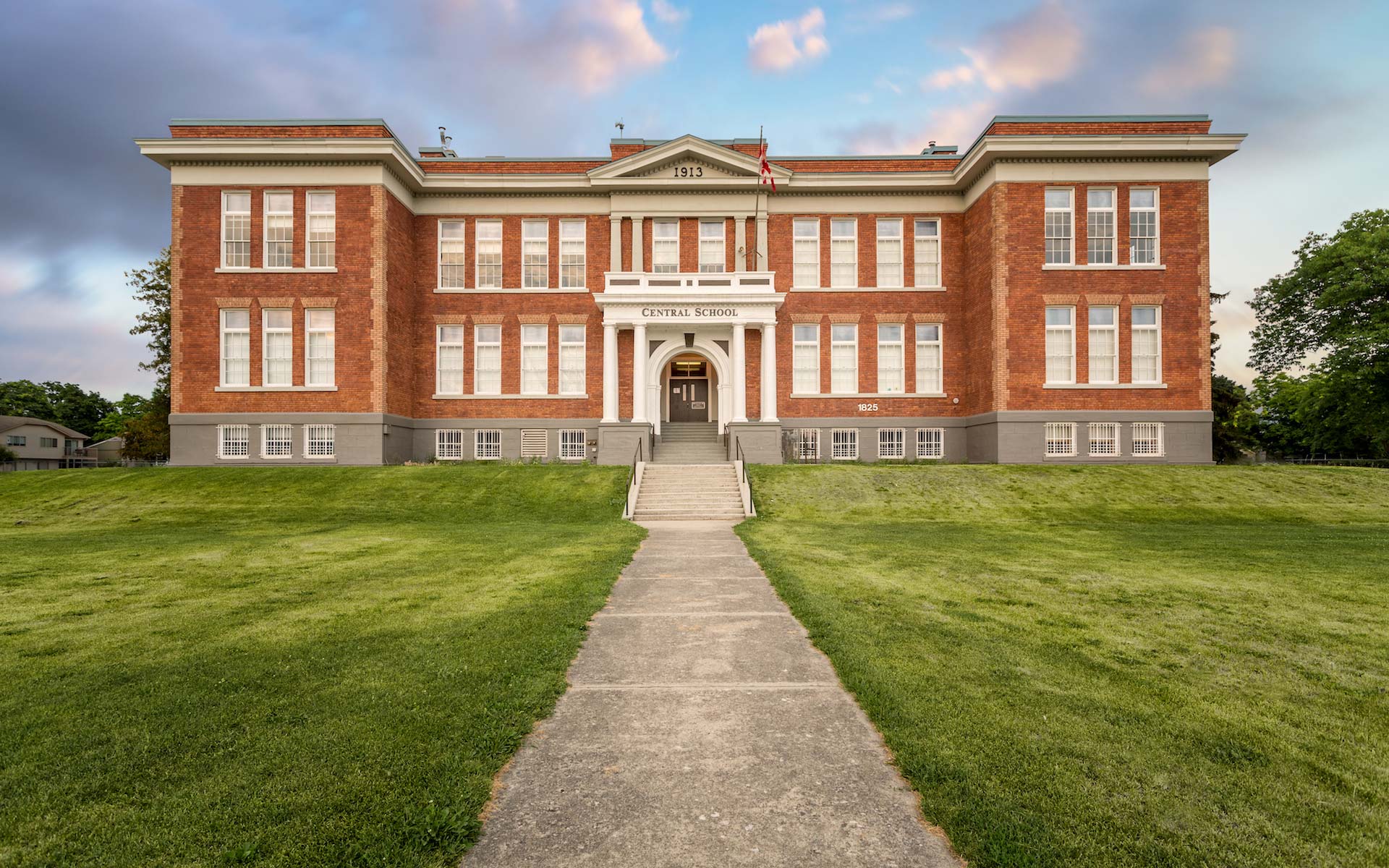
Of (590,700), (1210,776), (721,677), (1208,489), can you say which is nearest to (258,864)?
(590,700)

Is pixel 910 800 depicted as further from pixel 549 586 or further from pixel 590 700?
pixel 549 586

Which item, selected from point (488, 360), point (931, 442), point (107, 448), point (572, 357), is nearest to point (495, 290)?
point (488, 360)

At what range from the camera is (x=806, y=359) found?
2917 centimetres

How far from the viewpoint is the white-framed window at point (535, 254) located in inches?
1148

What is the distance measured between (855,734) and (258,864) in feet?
11.0

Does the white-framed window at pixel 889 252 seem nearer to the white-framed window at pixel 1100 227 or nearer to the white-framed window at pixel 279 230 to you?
the white-framed window at pixel 1100 227

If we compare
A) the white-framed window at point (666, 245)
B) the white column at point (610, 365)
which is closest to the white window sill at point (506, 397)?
the white column at point (610, 365)

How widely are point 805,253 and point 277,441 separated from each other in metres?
22.6

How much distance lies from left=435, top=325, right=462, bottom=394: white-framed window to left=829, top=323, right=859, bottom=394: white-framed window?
15.9 m

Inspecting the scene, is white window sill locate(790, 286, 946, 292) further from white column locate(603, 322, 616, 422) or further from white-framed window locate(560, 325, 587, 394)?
white-framed window locate(560, 325, 587, 394)

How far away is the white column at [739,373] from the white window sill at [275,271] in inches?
622

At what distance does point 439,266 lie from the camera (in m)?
29.2

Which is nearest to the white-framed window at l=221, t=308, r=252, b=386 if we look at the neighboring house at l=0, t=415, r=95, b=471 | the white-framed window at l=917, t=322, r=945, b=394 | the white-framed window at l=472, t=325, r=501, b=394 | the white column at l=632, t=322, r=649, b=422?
the white-framed window at l=472, t=325, r=501, b=394

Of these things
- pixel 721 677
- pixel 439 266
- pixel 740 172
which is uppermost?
pixel 740 172
